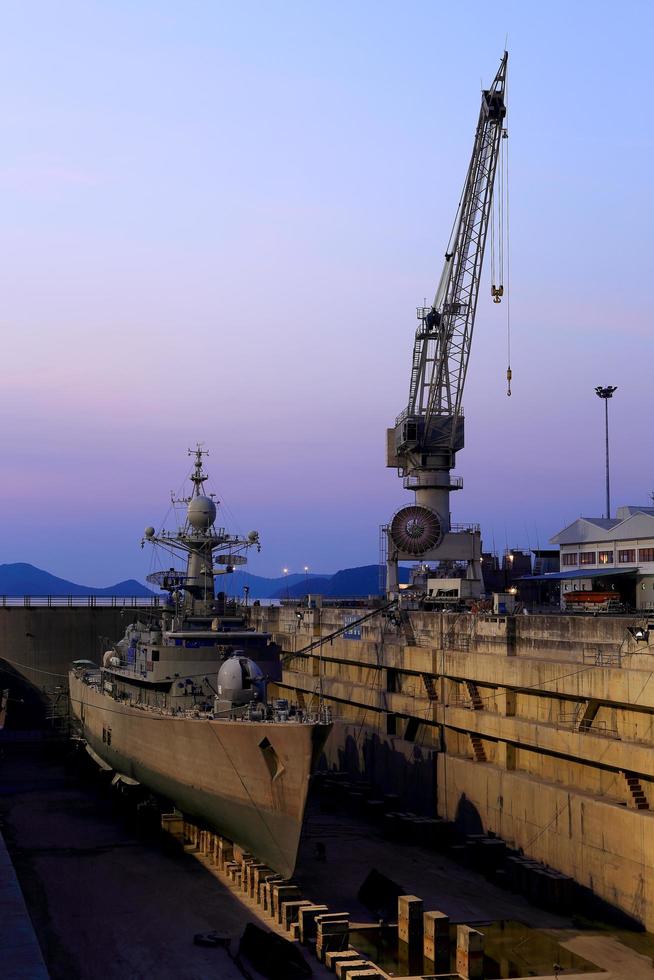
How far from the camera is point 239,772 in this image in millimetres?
38062

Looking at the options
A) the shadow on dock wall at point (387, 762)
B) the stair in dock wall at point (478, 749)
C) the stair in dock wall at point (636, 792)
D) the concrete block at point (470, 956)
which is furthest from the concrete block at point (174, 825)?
the stair in dock wall at point (636, 792)

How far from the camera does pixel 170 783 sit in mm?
43750

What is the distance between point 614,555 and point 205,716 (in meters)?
42.2

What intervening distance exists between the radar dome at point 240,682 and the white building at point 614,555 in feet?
104

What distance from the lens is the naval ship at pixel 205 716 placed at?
36562 mm

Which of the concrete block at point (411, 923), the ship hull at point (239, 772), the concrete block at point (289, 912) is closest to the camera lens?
the concrete block at point (411, 923)

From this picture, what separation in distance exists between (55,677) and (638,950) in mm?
52316

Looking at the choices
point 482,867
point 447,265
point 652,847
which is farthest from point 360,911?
point 447,265

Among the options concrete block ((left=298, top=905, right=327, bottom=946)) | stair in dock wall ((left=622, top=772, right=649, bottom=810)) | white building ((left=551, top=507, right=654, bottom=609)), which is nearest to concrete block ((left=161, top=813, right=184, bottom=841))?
concrete block ((left=298, top=905, right=327, bottom=946))

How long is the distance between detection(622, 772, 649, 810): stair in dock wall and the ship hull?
10811mm

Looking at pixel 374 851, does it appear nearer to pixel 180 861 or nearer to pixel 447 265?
pixel 180 861

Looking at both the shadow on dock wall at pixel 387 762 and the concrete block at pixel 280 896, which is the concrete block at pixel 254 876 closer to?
the concrete block at pixel 280 896

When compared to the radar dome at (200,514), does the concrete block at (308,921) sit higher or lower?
lower

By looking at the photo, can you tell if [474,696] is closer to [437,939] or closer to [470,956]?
[437,939]
